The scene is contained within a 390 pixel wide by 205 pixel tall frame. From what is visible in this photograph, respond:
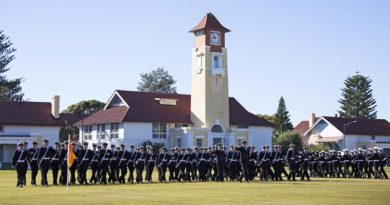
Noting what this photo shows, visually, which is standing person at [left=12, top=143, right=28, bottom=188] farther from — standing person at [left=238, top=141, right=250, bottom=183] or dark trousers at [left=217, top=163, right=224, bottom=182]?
standing person at [left=238, top=141, right=250, bottom=183]

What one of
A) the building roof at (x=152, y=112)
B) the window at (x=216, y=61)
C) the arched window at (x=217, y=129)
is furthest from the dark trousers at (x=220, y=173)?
the arched window at (x=217, y=129)

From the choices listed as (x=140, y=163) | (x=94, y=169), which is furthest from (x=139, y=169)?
(x=94, y=169)

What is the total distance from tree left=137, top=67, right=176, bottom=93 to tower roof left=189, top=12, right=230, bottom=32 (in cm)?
3835

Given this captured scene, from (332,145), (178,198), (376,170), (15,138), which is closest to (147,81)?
(332,145)

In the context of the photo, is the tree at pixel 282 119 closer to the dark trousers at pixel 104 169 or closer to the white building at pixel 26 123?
the white building at pixel 26 123

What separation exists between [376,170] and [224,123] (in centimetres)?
3532

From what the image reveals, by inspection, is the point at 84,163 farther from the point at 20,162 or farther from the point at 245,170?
the point at 245,170

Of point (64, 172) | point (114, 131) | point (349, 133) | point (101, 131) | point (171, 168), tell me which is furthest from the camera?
point (349, 133)

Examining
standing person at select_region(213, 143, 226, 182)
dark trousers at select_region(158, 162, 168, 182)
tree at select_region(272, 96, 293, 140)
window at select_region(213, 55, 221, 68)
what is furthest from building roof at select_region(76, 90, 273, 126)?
dark trousers at select_region(158, 162, 168, 182)

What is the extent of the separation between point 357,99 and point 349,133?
30.3 metres

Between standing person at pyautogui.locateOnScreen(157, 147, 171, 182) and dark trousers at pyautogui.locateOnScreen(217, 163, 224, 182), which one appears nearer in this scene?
standing person at pyautogui.locateOnScreen(157, 147, 171, 182)

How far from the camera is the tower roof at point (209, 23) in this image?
230ft

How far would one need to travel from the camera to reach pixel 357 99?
372 feet

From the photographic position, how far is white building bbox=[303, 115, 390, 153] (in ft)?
277
